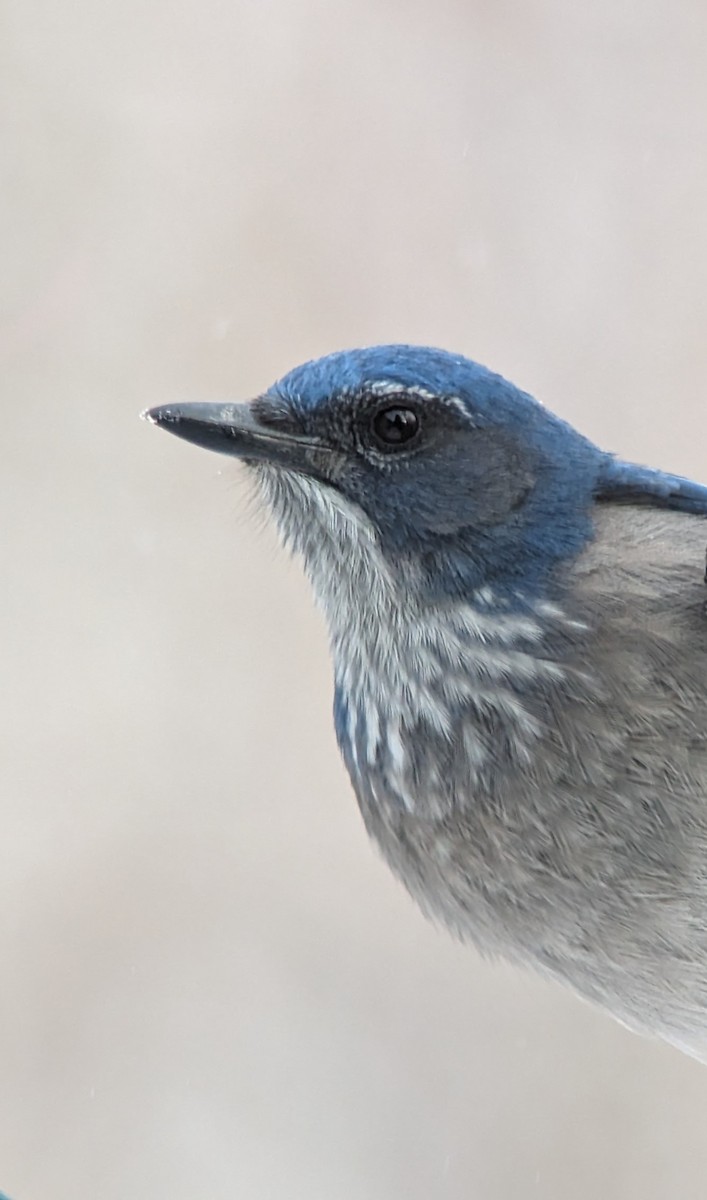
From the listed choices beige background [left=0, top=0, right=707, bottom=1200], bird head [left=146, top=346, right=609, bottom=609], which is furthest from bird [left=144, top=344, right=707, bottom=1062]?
beige background [left=0, top=0, right=707, bottom=1200]

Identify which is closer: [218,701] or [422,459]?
[422,459]

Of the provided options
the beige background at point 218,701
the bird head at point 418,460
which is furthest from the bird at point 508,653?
the beige background at point 218,701

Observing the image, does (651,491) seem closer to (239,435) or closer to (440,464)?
(440,464)

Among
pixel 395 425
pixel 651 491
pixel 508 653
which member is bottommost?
pixel 508 653

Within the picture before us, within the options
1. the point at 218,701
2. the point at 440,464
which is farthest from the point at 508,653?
the point at 218,701

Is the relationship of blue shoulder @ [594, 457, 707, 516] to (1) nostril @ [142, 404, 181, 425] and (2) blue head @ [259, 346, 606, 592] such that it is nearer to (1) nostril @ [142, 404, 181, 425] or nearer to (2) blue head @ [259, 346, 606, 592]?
(2) blue head @ [259, 346, 606, 592]

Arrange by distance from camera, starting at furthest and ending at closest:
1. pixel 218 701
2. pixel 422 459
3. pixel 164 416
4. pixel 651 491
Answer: pixel 218 701
pixel 651 491
pixel 422 459
pixel 164 416

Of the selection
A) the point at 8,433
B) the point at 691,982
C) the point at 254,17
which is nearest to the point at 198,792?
the point at 8,433
